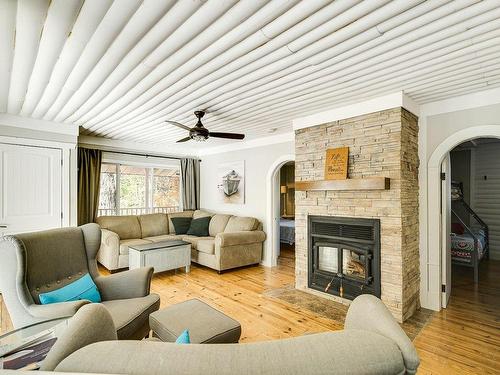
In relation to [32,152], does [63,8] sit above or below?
above

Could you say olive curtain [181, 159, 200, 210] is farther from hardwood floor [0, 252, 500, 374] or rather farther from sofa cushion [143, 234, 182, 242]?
hardwood floor [0, 252, 500, 374]

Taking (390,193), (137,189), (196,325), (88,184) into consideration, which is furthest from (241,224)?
(196,325)

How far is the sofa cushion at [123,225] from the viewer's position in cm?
521

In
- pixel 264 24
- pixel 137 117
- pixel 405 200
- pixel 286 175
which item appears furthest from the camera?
pixel 286 175

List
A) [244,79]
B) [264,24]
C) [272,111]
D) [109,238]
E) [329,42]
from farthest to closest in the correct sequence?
1. [109,238]
2. [272,111]
3. [244,79]
4. [329,42]
5. [264,24]

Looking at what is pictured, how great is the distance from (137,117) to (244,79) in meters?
2.04

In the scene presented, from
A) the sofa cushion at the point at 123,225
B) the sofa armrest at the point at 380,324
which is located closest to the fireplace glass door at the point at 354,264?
the sofa armrest at the point at 380,324

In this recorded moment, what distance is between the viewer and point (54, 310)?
1.82 meters

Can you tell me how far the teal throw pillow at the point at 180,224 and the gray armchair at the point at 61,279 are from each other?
3316 millimetres

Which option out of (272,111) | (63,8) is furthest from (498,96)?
(63,8)

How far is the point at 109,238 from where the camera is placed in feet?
15.2

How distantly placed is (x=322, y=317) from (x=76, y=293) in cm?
241

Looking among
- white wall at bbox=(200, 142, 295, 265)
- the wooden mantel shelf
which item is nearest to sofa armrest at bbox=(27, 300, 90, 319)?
the wooden mantel shelf

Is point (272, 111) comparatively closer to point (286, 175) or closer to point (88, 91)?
point (88, 91)
